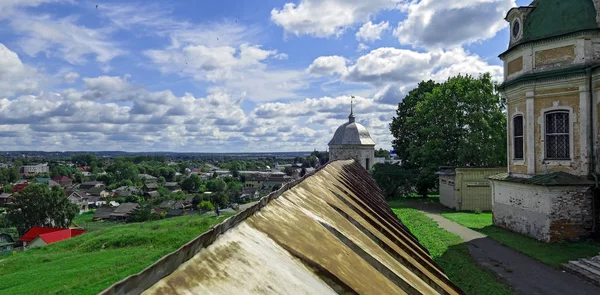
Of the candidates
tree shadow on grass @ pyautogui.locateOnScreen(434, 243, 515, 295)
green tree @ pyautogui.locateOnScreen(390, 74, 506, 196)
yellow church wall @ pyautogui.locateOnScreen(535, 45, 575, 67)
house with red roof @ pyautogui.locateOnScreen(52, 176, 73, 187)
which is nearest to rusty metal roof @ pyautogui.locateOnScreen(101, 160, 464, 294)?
tree shadow on grass @ pyautogui.locateOnScreen(434, 243, 515, 295)

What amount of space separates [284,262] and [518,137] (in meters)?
19.6

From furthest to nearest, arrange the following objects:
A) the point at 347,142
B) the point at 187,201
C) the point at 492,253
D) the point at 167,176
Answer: the point at 167,176
the point at 187,201
the point at 347,142
the point at 492,253

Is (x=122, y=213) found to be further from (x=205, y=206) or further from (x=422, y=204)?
(x=422, y=204)

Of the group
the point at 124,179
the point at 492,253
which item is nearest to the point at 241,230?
the point at 492,253

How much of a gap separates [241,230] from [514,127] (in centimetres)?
1979

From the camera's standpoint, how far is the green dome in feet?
53.5

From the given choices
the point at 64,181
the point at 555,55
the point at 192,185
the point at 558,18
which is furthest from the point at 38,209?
the point at 64,181

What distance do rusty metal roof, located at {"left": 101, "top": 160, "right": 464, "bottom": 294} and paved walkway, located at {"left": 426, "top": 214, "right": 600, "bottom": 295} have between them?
366 inches

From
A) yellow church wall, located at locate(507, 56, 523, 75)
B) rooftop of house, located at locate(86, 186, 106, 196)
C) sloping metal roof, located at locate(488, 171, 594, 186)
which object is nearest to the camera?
sloping metal roof, located at locate(488, 171, 594, 186)

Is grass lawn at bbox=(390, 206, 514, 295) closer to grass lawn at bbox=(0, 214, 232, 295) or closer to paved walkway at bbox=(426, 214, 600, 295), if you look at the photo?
paved walkway at bbox=(426, 214, 600, 295)

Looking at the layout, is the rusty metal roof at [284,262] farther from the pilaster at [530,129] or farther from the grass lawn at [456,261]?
the pilaster at [530,129]

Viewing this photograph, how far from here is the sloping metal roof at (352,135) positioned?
118 feet

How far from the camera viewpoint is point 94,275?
12.5 m

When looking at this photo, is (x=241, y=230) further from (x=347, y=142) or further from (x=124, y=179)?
(x=124, y=179)
